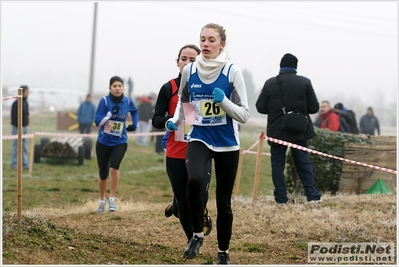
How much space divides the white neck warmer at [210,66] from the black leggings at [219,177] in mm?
550

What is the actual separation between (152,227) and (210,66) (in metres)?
3.54

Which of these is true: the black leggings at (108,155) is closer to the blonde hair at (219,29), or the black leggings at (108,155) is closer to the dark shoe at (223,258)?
the dark shoe at (223,258)

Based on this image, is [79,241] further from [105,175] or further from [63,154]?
[63,154]

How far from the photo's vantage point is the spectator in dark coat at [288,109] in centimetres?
1005

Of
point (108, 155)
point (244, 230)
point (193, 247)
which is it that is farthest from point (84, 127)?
point (193, 247)

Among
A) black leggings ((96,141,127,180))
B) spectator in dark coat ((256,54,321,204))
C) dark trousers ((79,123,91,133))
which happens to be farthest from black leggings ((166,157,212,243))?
dark trousers ((79,123,91,133))

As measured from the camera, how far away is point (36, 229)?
6090 millimetres

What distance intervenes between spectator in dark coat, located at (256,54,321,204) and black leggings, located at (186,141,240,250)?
14.4 ft

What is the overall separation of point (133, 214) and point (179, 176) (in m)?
3.79

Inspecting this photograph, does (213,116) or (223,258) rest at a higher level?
(213,116)

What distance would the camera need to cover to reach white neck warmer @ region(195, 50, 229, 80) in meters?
5.70

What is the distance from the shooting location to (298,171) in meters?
10.4

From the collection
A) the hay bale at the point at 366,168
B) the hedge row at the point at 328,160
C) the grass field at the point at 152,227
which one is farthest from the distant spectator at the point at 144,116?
the hay bale at the point at 366,168

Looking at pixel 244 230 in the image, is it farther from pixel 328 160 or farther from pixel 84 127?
pixel 84 127
